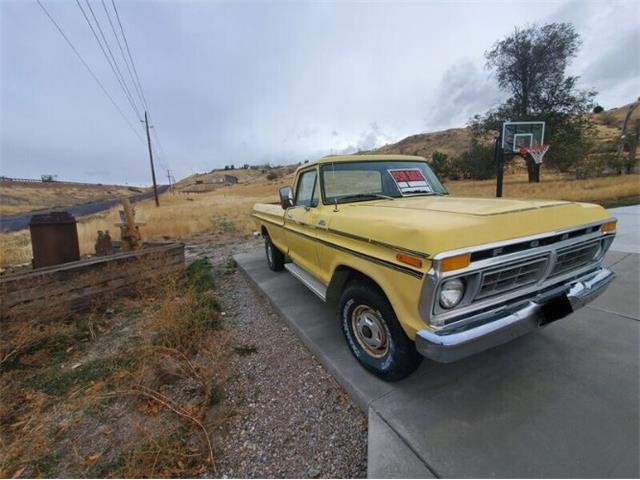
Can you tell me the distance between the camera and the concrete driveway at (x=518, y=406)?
63.2 inches

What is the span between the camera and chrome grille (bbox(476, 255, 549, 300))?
71.1 inches

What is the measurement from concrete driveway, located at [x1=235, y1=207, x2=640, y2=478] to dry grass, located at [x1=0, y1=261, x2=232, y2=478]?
114cm

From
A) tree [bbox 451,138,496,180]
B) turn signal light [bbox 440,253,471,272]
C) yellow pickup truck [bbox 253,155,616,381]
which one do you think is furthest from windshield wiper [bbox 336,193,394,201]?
tree [bbox 451,138,496,180]

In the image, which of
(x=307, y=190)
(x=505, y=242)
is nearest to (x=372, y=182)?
(x=307, y=190)

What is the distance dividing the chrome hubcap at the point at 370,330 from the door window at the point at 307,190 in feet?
4.53

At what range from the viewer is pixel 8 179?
74562 millimetres

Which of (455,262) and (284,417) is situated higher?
(455,262)

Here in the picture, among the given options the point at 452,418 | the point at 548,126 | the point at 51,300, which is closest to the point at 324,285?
the point at 452,418

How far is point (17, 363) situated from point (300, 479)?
3261 millimetres

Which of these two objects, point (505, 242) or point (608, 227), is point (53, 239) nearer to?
point (505, 242)

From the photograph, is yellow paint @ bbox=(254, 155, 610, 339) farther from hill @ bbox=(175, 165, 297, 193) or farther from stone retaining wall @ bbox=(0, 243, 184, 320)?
hill @ bbox=(175, 165, 297, 193)

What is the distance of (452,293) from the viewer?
1747mm

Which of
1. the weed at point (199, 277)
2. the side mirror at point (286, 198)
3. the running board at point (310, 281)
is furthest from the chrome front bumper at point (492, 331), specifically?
the weed at point (199, 277)

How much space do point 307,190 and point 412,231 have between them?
86.0 inches
